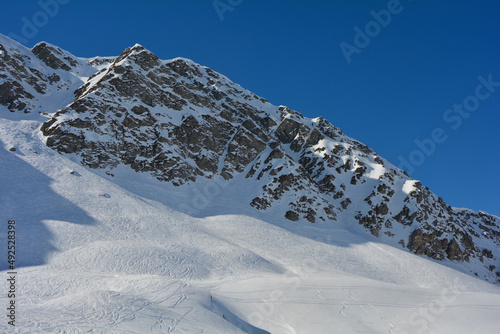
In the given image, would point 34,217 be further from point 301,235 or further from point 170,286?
point 301,235

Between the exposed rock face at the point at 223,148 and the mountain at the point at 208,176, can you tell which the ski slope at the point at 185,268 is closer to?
the mountain at the point at 208,176

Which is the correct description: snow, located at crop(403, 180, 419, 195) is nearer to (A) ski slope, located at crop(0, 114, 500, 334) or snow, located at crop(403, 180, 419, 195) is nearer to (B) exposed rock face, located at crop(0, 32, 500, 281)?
(B) exposed rock face, located at crop(0, 32, 500, 281)

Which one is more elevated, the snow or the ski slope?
the snow

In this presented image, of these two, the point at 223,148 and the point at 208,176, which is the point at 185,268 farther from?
the point at 223,148

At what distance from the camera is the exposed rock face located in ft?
199

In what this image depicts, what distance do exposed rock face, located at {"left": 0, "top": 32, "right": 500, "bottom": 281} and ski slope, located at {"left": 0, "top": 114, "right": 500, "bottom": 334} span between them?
584 centimetres

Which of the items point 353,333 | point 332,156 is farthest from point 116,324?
point 332,156

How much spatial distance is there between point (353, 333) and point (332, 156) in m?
66.8

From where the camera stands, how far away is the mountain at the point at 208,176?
133 feet

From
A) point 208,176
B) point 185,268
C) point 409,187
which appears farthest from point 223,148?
point 185,268

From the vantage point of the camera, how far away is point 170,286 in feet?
69.9

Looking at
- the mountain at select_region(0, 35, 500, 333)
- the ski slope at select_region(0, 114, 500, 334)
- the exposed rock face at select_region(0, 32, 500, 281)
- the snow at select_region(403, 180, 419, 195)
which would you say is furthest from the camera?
the snow at select_region(403, 180, 419, 195)

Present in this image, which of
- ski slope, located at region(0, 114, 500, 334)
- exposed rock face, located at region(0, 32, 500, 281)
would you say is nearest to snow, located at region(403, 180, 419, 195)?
exposed rock face, located at region(0, 32, 500, 281)

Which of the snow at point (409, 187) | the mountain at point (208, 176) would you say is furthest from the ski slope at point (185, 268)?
the snow at point (409, 187)
